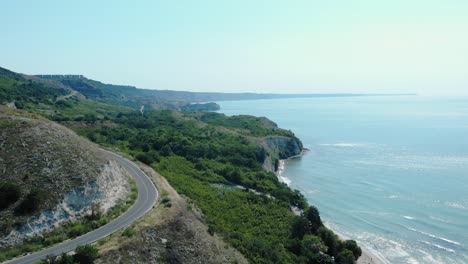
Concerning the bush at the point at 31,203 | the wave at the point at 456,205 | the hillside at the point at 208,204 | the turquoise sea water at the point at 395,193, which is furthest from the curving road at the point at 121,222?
the wave at the point at 456,205

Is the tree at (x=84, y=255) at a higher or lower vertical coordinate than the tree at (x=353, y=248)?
higher

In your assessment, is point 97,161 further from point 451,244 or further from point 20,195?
point 451,244

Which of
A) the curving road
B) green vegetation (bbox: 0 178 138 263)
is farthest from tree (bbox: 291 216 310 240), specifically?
green vegetation (bbox: 0 178 138 263)

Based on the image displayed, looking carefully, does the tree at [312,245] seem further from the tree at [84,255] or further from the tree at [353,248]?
the tree at [84,255]

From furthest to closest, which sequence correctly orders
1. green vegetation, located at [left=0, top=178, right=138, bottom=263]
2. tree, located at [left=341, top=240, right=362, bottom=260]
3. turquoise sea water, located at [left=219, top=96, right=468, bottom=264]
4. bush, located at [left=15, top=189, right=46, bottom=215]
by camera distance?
1. turquoise sea water, located at [left=219, top=96, right=468, bottom=264]
2. tree, located at [left=341, top=240, right=362, bottom=260]
3. bush, located at [left=15, top=189, right=46, bottom=215]
4. green vegetation, located at [left=0, top=178, right=138, bottom=263]

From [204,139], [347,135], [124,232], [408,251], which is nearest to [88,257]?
[124,232]

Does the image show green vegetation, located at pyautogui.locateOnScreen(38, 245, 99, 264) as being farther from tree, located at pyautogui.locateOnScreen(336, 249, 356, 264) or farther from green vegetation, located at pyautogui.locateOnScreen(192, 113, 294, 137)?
green vegetation, located at pyautogui.locateOnScreen(192, 113, 294, 137)

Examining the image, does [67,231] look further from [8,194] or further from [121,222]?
[8,194]
